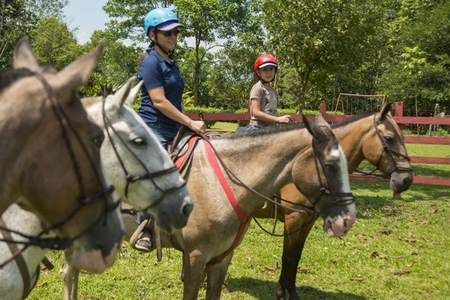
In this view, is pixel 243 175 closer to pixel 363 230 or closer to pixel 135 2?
pixel 363 230

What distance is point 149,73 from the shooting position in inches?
146

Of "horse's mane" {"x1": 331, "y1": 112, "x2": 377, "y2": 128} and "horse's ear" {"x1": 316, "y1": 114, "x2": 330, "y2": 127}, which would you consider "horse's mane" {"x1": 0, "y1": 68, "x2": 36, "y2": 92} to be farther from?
"horse's mane" {"x1": 331, "y1": 112, "x2": 377, "y2": 128}

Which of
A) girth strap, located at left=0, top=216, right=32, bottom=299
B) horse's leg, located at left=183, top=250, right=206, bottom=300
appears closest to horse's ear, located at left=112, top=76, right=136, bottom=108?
girth strap, located at left=0, top=216, right=32, bottom=299

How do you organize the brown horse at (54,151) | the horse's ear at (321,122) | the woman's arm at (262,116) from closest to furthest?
the brown horse at (54,151), the horse's ear at (321,122), the woman's arm at (262,116)

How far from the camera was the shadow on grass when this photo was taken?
542 cm

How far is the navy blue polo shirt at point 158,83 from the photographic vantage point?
3.72 meters

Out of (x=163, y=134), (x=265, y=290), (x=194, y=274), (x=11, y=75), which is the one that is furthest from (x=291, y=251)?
(x=11, y=75)

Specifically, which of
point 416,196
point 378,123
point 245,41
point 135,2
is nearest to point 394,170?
point 378,123

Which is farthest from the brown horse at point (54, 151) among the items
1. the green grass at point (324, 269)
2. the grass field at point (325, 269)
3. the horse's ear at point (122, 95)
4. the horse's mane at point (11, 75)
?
the grass field at point (325, 269)

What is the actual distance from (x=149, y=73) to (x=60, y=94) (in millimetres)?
2195

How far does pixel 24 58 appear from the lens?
5.73 ft

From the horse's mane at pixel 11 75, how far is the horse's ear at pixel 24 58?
0.04 meters

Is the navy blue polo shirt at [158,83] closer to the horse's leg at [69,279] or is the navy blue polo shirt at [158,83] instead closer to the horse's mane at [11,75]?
the horse's leg at [69,279]

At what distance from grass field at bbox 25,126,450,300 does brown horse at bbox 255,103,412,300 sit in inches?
20.3
